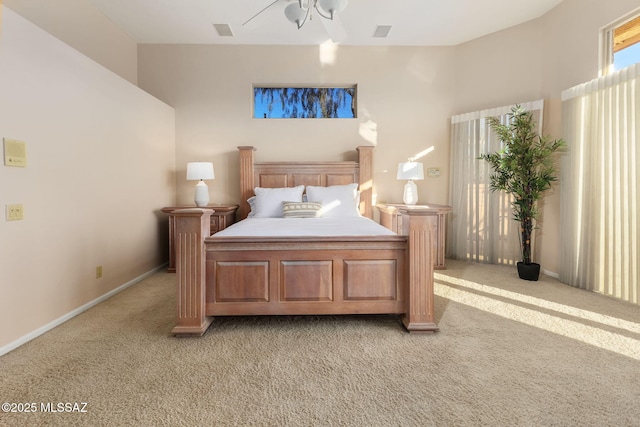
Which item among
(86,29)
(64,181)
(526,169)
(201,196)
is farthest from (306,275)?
(86,29)

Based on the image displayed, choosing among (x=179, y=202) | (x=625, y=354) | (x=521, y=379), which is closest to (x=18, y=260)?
(x=179, y=202)

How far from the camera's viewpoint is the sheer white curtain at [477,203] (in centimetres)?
404

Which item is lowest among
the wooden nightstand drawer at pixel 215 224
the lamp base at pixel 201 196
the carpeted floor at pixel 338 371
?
the carpeted floor at pixel 338 371

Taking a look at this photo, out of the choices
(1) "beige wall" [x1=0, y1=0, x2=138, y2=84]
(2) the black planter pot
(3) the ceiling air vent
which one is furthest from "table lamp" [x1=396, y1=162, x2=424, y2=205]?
(1) "beige wall" [x1=0, y1=0, x2=138, y2=84]

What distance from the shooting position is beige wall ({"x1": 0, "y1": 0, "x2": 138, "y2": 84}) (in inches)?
111

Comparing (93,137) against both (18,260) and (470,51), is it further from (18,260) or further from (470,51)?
(470,51)

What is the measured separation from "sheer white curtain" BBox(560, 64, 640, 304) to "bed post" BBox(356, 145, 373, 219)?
2.23m

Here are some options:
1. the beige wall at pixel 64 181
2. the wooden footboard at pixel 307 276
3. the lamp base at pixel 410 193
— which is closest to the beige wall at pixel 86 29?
the beige wall at pixel 64 181

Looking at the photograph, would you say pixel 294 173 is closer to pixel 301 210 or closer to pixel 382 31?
pixel 301 210

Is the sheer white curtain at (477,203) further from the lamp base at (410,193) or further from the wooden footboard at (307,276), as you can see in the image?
the wooden footboard at (307,276)

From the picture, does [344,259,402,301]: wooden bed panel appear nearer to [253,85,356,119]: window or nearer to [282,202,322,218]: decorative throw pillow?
[282,202,322,218]: decorative throw pillow

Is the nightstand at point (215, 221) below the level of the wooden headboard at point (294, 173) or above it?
below

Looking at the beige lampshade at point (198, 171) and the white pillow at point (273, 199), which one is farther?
the beige lampshade at point (198, 171)

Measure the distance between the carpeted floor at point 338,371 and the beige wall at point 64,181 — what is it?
15.1 inches
